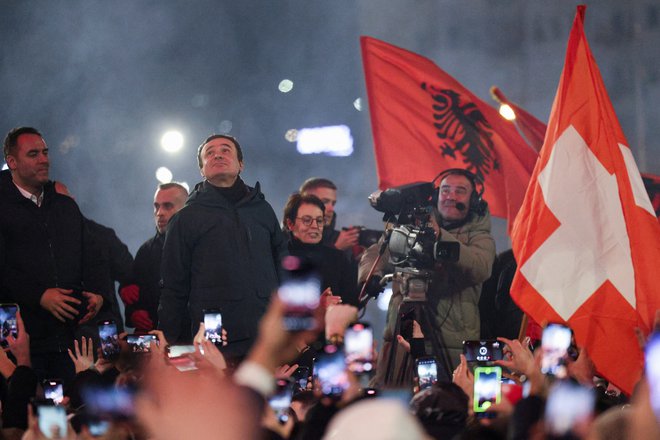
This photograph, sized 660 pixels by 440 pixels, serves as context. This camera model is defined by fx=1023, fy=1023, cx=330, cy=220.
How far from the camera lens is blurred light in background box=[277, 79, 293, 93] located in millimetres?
10328

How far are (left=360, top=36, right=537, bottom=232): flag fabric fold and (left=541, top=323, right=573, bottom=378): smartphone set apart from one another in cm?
254

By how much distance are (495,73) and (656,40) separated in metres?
1.19

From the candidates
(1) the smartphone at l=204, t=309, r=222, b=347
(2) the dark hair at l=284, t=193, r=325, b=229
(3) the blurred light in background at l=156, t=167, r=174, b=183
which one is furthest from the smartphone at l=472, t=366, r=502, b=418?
(3) the blurred light in background at l=156, t=167, r=174, b=183

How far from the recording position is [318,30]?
397 inches

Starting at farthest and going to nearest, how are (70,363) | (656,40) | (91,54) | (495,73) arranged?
1. (91,54)
2. (495,73)
3. (656,40)
4. (70,363)

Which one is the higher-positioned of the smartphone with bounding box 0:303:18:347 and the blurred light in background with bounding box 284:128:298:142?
the blurred light in background with bounding box 284:128:298:142

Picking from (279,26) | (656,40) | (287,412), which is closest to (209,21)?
(279,26)

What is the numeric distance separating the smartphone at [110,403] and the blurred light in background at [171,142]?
7021 millimetres

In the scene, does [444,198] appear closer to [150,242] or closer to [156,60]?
[150,242]

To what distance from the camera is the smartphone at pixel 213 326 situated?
4.02m

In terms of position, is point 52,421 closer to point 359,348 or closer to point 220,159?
point 359,348

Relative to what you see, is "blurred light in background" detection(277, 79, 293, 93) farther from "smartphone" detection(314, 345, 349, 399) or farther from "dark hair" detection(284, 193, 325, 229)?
"smartphone" detection(314, 345, 349, 399)

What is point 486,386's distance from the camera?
3.29 metres

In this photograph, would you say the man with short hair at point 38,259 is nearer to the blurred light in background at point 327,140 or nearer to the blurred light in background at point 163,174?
the blurred light in background at point 163,174
